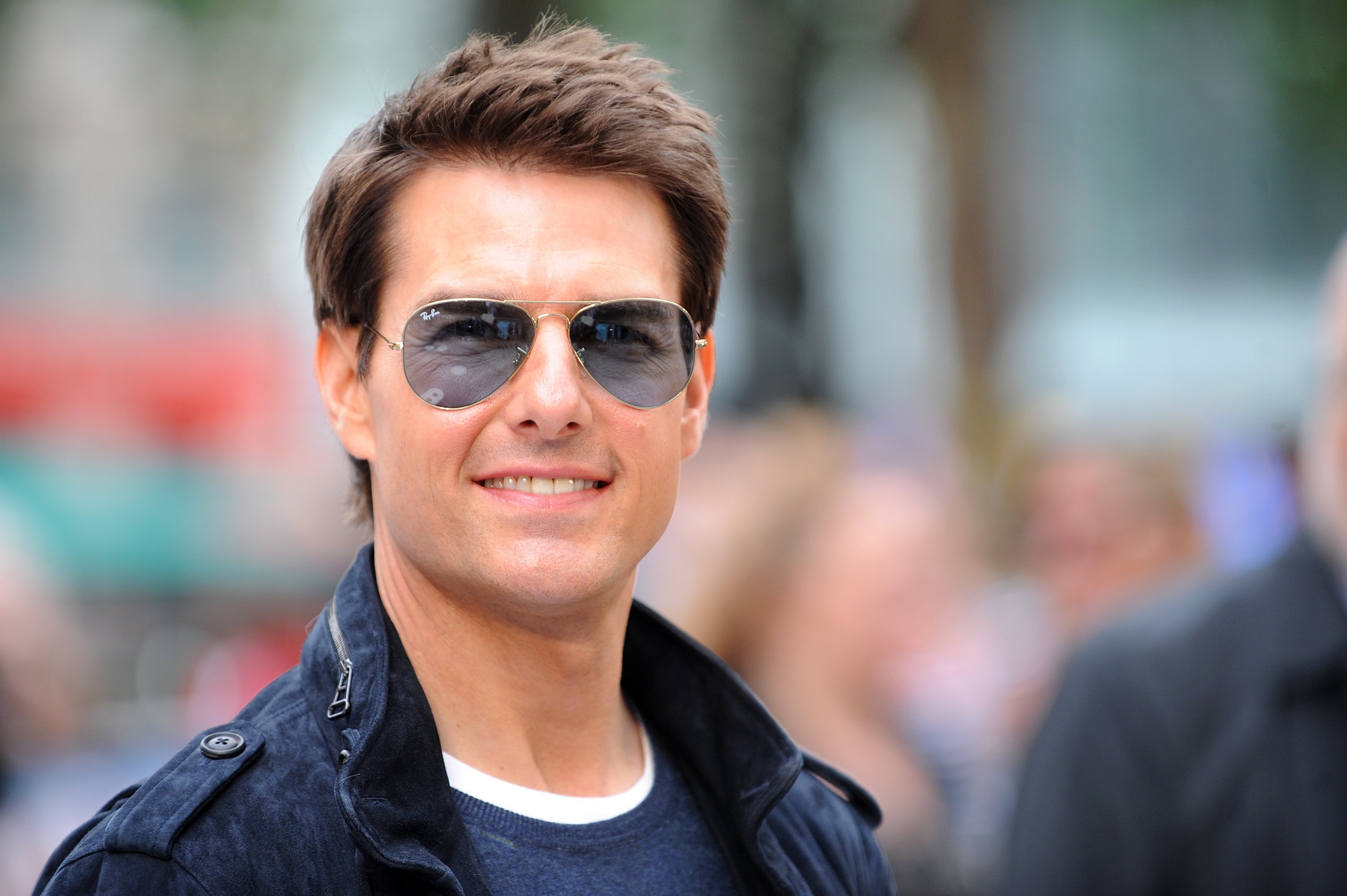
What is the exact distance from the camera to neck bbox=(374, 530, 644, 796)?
7.06 feet

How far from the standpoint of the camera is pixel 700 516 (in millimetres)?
6684

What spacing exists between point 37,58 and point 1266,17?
14.4 m

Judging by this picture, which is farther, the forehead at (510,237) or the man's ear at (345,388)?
the man's ear at (345,388)

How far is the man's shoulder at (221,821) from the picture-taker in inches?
67.6

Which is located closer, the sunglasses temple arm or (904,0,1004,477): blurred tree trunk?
the sunglasses temple arm

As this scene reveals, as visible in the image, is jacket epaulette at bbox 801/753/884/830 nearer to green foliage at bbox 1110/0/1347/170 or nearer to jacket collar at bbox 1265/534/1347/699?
jacket collar at bbox 1265/534/1347/699

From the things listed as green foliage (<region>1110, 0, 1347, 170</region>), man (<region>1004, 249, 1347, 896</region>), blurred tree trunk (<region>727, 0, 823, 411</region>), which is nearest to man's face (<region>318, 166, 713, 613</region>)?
man (<region>1004, 249, 1347, 896</region>)

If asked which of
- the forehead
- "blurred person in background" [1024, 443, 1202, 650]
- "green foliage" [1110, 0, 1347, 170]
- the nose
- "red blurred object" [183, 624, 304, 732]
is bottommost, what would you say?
"red blurred object" [183, 624, 304, 732]

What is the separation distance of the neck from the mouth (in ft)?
0.57

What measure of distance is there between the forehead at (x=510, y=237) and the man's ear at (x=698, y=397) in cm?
33

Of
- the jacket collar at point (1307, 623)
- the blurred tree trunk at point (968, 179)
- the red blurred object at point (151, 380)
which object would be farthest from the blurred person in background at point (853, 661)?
the red blurred object at point (151, 380)

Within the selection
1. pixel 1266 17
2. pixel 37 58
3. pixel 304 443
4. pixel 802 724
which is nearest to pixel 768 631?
pixel 802 724

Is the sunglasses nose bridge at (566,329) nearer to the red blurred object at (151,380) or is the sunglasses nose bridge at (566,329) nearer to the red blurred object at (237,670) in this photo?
the red blurred object at (237,670)

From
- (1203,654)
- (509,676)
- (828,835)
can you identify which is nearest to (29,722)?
(509,676)
